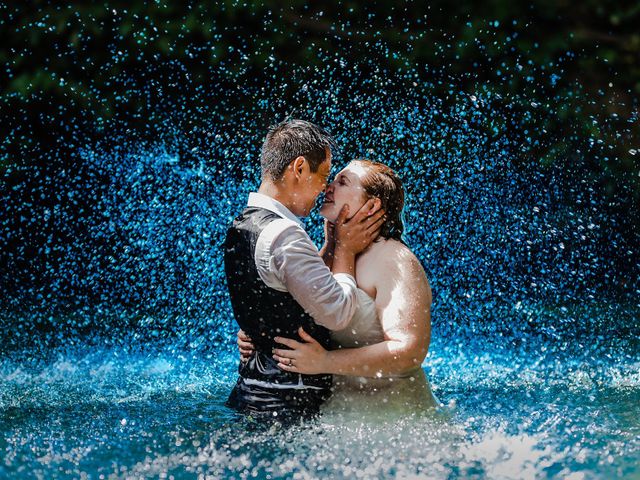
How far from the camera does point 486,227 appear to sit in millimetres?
7242

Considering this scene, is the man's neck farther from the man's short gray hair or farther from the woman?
the woman

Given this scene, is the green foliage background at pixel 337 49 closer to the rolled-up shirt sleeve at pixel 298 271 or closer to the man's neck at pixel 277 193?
the man's neck at pixel 277 193

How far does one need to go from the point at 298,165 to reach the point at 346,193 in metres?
0.32

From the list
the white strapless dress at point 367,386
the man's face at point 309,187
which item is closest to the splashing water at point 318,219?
the white strapless dress at point 367,386

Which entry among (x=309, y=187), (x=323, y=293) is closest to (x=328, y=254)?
(x=309, y=187)

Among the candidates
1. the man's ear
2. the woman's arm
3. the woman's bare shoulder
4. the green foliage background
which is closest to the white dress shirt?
the woman's arm

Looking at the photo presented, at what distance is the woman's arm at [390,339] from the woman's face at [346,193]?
0.28 meters

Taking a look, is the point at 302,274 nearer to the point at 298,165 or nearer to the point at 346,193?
the point at 298,165

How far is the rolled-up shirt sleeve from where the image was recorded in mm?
3137

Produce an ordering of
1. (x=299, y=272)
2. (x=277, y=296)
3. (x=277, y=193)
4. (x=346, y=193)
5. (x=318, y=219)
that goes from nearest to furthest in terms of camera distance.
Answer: (x=299, y=272) < (x=277, y=296) < (x=277, y=193) < (x=346, y=193) < (x=318, y=219)

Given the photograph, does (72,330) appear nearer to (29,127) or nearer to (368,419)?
(29,127)

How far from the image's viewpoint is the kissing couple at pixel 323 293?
321 cm

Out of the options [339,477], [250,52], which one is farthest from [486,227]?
[339,477]

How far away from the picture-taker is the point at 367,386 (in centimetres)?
355
